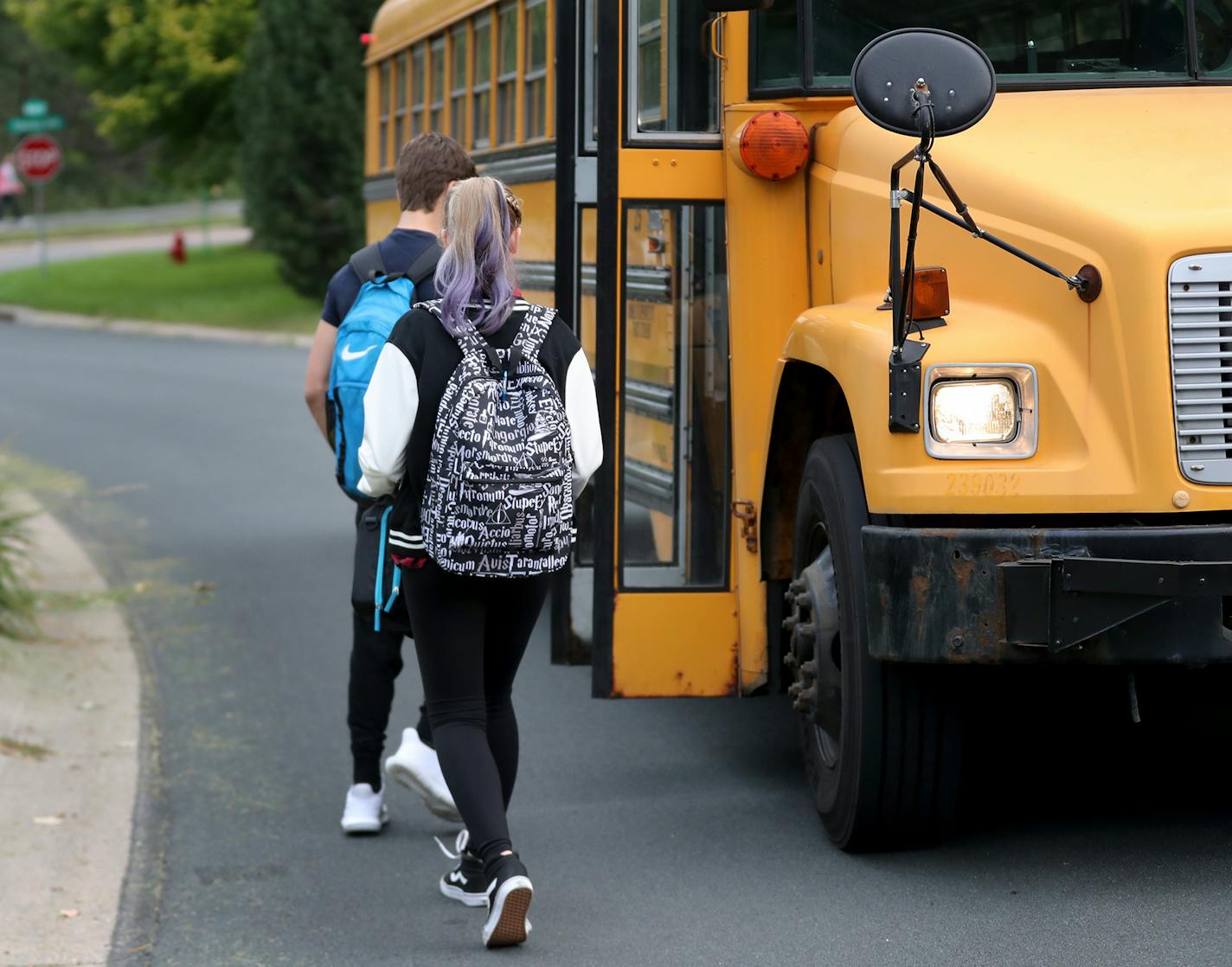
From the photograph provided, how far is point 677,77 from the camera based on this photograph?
18.4 ft

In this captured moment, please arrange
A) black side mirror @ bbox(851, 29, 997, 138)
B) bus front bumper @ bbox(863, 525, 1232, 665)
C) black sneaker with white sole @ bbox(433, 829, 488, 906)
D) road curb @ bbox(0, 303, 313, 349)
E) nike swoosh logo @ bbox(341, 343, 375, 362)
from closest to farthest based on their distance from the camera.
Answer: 1. bus front bumper @ bbox(863, 525, 1232, 665)
2. black side mirror @ bbox(851, 29, 997, 138)
3. black sneaker with white sole @ bbox(433, 829, 488, 906)
4. nike swoosh logo @ bbox(341, 343, 375, 362)
5. road curb @ bbox(0, 303, 313, 349)

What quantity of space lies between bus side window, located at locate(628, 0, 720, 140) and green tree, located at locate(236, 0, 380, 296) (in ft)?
75.0

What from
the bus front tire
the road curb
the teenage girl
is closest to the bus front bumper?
the bus front tire

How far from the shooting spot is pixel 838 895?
4812mm

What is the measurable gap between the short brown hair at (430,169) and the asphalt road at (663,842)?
68.5 inches

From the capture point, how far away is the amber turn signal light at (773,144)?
5375 mm

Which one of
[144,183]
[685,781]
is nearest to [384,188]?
[685,781]

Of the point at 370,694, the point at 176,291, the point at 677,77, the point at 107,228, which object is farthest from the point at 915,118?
the point at 107,228

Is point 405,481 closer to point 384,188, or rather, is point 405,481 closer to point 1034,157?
point 1034,157

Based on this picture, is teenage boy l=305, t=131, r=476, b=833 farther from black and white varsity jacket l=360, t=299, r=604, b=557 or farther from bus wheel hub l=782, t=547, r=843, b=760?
bus wheel hub l=782, t=547, r=843, b=760

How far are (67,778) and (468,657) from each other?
2.16m

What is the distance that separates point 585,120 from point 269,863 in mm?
2301

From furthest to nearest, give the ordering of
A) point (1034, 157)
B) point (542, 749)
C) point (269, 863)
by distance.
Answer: point (542, 749) < point (269, 863) < point (1034, 157)

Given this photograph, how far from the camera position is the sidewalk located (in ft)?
16.3
